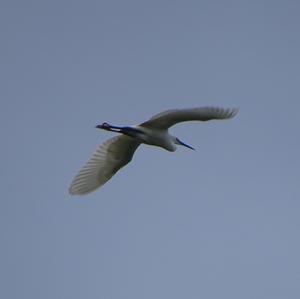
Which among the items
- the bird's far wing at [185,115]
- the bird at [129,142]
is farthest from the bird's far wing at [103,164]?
the bird's far wing at [185,115]

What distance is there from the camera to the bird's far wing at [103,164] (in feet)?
62.7

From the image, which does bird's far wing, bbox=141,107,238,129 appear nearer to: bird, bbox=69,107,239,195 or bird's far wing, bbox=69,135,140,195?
bird, bbox=69,107,239,195

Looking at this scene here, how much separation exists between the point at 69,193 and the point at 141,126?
2352 millimetres

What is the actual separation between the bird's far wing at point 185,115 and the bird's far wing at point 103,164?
5.14ft

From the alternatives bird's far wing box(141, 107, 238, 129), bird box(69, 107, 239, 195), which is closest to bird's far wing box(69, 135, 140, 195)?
bird box(69, 107, 239, 195)

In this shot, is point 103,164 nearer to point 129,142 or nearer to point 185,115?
point 129,142

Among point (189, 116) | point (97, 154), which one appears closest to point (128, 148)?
point (97, 154)

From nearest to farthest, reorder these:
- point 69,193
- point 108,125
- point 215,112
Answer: point 215,112, point 108,125, point 69,193

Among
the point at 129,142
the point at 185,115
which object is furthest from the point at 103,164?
the point at 185,115

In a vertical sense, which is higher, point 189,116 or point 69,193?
point 189,116

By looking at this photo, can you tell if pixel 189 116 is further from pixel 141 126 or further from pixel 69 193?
pixel 69 193

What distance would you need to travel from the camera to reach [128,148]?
19.3 meters

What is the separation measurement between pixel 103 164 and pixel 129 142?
2.75 ft

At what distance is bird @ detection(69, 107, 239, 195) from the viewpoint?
658 inches
